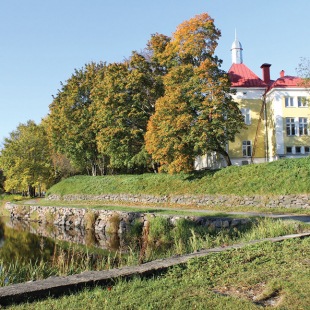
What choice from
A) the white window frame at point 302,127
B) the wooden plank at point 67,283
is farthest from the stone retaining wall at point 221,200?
the white window frame at point 302,127

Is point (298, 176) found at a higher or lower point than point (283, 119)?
lower

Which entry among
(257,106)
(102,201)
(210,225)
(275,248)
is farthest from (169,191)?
(275,248)

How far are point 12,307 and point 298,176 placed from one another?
20008 millimetres

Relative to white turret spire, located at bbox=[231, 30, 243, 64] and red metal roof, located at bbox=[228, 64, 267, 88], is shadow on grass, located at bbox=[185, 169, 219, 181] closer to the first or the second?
red metal roof, located at bbox=[228, 64, 267, 88]

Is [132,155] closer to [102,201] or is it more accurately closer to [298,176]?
[102,201]

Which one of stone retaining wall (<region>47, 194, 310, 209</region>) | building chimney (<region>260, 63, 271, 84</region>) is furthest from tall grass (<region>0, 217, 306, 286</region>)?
building chimney (<region>260, 63, 271, 84</region>)

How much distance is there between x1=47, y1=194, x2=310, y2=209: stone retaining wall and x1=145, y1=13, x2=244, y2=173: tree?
8.11ft

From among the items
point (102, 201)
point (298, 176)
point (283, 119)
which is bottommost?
point (102, 201)

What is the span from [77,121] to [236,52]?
65.1ft

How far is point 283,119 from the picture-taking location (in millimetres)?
37250

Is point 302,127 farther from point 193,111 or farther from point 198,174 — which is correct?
point 193,111

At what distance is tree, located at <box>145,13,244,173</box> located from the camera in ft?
86.5

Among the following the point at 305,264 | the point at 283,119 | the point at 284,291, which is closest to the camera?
the point at 284,291

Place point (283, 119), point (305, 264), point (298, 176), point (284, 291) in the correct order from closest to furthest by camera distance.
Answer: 1. point (284, 291)
2. point (305, 264)
3. point (298, 176)
4. point (283, 119)
